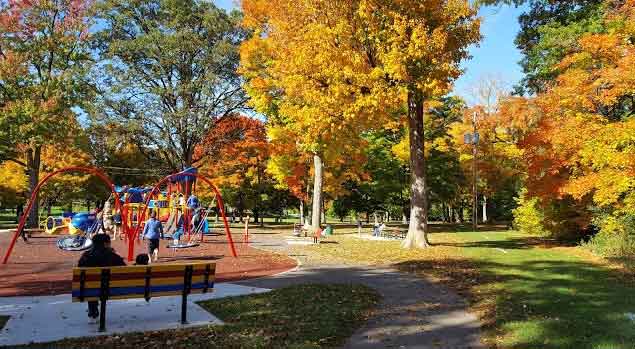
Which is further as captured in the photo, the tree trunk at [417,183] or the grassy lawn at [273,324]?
the tree trunk at [417,183]

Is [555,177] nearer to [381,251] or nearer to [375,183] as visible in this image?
[381,251]

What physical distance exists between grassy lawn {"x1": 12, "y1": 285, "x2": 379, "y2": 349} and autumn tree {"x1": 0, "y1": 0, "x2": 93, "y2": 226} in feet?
97.8

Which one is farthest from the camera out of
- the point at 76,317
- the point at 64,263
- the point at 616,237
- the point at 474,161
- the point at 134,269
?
the point at 474,161

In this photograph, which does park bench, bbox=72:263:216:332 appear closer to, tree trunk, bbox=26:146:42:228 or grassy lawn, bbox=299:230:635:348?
grassy lawn, bbox=299:230:635:348

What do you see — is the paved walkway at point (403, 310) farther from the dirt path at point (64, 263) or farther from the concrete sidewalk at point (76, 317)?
the concrete sidewalk at point (76, 317)

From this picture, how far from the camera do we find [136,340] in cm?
704

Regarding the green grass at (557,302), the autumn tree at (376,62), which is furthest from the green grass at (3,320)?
the autumn tree at (376,62)

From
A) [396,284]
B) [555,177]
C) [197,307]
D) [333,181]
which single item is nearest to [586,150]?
[555,177]

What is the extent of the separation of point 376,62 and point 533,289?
37.2ft

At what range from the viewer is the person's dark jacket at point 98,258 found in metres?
7.98

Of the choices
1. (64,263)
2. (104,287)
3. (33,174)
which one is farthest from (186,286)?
(33,174)

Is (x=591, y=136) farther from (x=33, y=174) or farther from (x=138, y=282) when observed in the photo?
(x=33, y=174)

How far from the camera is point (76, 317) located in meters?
8.21

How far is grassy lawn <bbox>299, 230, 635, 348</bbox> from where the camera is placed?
23.8 feet
